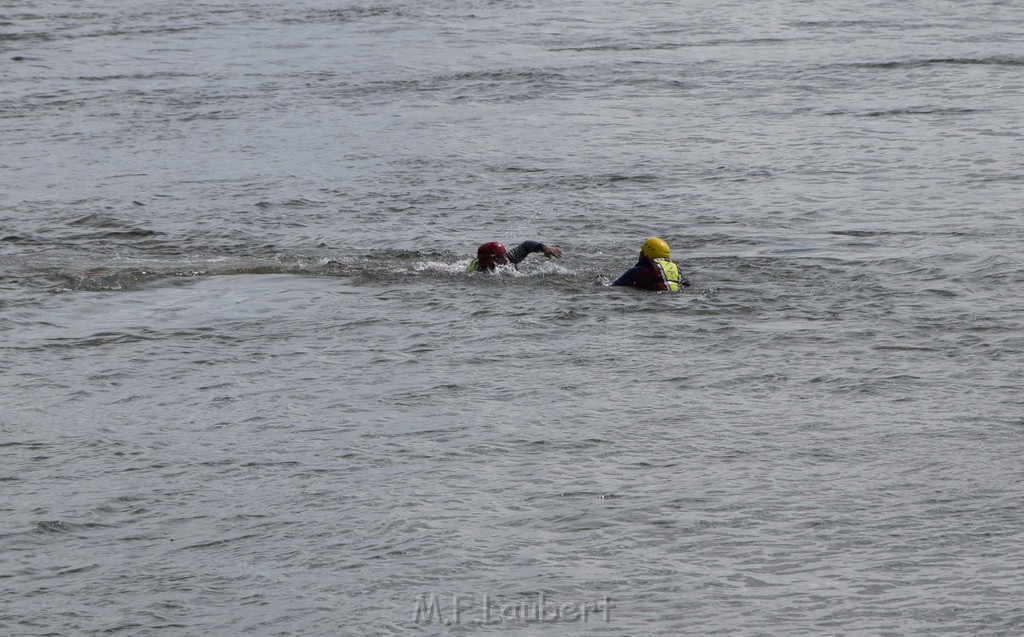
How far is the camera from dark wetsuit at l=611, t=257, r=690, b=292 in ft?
54.4

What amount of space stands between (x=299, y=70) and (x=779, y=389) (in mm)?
21190

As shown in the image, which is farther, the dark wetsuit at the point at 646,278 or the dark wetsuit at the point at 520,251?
the dark wetsuit at the point at 520,251

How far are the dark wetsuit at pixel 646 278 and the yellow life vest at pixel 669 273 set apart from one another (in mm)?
25

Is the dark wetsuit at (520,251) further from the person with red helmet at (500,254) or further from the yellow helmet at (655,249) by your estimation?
the yellow helmet at (655,249)

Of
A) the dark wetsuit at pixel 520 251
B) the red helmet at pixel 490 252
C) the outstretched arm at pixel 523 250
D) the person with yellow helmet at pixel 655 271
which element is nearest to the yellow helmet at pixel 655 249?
the person with yellow helmet at pixel 655 271

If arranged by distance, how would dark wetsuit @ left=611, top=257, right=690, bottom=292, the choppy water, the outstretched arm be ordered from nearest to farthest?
1. the choppy water
2. dark wetsuit @ left=611, top=257, right=690, bottom=292
3. the outstretched arm

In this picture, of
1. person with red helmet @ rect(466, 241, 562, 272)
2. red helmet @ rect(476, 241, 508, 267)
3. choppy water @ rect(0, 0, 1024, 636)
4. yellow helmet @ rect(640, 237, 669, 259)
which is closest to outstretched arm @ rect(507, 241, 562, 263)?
person with red helmet @ rect(466, 241, 562, 272)

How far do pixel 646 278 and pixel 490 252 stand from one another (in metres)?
1.95

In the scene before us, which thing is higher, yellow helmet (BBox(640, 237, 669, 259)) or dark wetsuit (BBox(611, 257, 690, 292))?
yellow helmet (BBox(640, 237, 669, 259))

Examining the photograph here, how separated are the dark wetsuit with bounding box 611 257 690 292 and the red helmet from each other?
1.54m

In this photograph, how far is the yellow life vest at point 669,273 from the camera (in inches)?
654

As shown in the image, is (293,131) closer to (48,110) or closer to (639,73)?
→ (48,110)

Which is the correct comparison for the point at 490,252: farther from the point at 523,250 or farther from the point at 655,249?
the point at 655,249

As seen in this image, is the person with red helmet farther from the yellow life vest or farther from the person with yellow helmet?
the yellow life vest
